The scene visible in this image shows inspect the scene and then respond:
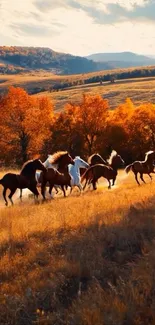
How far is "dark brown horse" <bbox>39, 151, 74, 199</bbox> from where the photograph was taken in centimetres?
1927

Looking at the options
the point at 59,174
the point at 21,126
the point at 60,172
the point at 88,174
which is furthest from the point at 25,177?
the point at 21,126

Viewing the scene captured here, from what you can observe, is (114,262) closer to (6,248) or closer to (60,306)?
(60,306)

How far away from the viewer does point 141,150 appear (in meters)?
56.5

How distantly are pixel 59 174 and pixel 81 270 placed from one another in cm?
1271

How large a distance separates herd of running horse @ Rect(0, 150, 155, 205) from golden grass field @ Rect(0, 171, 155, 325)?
25.6 ft

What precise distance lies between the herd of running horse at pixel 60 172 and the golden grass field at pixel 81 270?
7.81 meters

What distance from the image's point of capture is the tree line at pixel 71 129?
167 ft

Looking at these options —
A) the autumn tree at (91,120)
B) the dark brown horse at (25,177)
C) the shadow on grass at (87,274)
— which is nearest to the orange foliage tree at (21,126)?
the autumn tree at (91,120)

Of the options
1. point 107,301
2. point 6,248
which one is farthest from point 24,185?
point 107,301

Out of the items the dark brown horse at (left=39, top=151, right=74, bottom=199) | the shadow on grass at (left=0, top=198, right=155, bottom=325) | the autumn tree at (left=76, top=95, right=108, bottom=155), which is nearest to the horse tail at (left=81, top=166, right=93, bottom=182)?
the dark brown horse at (left=39, top=151, right=74, bottom=199)

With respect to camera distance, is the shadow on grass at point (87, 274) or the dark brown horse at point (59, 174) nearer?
the shadow on grass at point (87, 274)

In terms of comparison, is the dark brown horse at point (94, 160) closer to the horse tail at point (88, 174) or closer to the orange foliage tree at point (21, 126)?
the horse tail at point (88, 174)

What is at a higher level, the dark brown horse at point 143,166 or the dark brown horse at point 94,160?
the dark brown horse at point 94,160

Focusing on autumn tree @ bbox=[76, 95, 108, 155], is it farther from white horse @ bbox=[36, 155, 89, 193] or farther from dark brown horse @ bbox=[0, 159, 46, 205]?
dark brown horse @ bbox=[0, 159, 46, 205]
